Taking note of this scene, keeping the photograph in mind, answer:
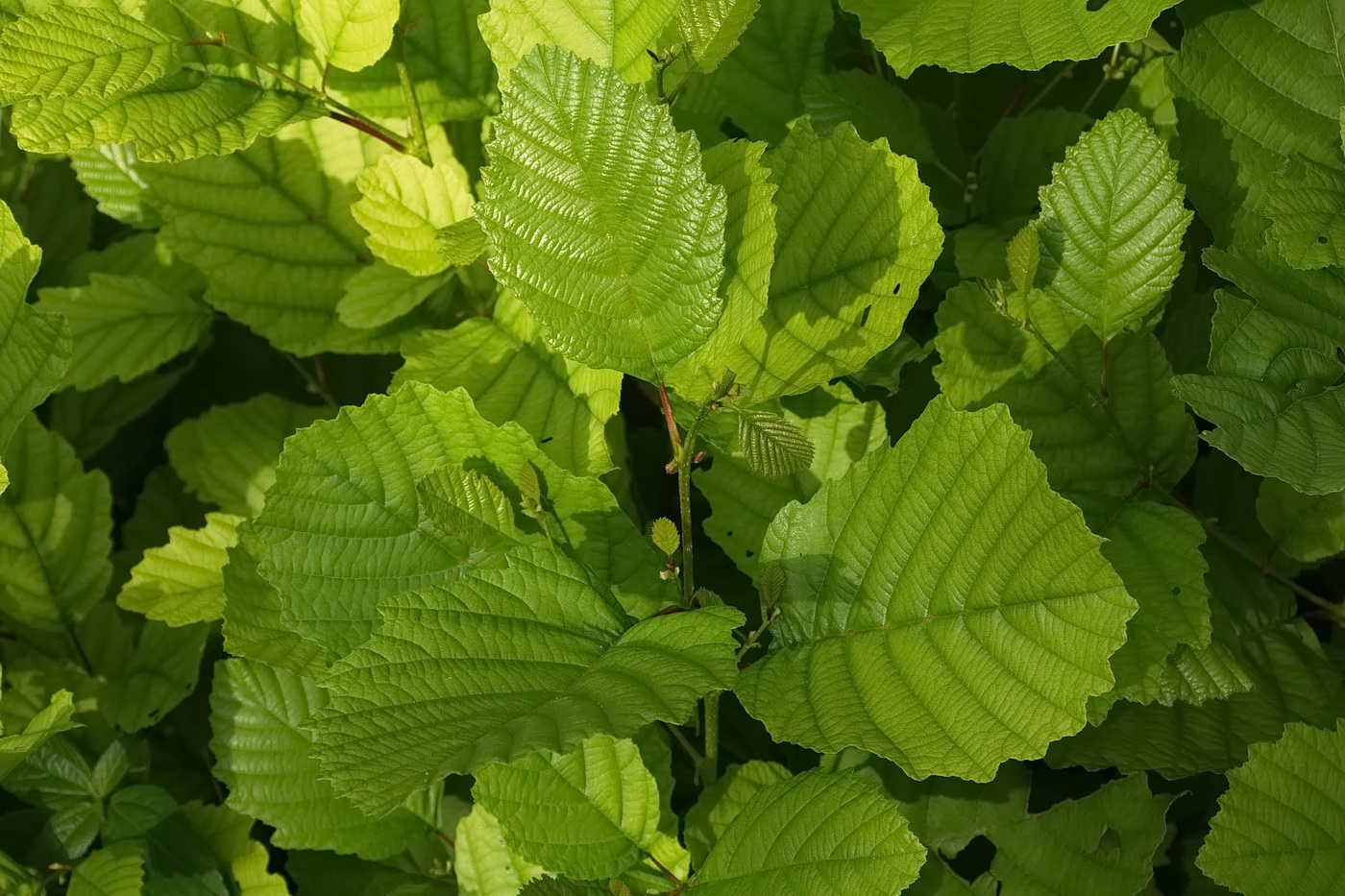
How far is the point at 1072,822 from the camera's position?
106cm

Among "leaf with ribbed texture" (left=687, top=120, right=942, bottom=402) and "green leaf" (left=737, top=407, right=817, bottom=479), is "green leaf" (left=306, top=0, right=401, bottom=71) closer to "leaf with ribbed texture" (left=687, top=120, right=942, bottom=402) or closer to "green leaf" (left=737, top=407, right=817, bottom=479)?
"leaf with ribbed texture" (left=687, top=120, right=942, bottom=402)

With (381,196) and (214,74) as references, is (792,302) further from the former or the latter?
(214,74)

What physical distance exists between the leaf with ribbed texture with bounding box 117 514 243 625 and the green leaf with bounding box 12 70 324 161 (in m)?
0.43

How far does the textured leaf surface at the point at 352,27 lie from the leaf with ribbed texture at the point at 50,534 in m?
0.59

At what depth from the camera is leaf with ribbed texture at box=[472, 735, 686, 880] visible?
0.99 metres

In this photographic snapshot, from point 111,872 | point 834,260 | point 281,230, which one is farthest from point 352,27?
point 111,872

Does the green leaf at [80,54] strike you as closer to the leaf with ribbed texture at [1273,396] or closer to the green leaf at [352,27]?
the green leaf at [352,27]

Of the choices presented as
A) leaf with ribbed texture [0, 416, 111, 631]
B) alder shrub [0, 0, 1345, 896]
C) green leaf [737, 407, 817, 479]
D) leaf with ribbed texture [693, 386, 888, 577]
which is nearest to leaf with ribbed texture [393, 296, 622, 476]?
alder shrub [0, 0, 1345, 896]

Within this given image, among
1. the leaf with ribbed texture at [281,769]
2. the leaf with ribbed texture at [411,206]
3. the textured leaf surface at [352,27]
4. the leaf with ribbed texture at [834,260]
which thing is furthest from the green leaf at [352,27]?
the leaf with ribbed texture at [281,769]

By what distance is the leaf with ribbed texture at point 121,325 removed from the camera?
1331 millimetres

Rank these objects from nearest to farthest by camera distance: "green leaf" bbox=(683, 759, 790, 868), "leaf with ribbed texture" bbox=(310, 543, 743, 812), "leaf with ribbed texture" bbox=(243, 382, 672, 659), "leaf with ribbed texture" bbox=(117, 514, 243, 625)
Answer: "leaf with ribbed texture" bbox=(310, 543, 743, 812), "leaf with ribbed texture" bbox=(243, 382, 672, 659), "green leaf" bbox=(683, 759, 790, 868), "leaf with ribbed texture" bbox=(117, 514, 243, 625)

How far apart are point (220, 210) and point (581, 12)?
493 mm

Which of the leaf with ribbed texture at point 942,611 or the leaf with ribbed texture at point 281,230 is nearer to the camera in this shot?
the leaf with ribbed texture at point 942,611

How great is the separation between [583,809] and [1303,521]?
2.36 feet
